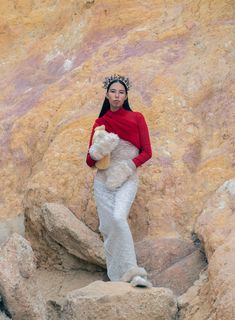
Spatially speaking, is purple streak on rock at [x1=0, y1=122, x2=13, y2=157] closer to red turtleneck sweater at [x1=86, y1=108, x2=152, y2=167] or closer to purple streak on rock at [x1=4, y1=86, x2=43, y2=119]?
purple streak on rock at [x1=4, y1=86, x2=43, y2=119]

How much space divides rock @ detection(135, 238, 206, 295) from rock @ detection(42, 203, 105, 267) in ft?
1.25

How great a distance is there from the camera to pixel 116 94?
6.38 meters

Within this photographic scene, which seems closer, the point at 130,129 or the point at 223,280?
the point at 223,280

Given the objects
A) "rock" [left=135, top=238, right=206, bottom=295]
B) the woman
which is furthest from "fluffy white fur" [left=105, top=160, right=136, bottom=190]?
"rock" [left=135, top=238, right=206, bottom=295]

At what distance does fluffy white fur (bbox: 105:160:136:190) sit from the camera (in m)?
6.29

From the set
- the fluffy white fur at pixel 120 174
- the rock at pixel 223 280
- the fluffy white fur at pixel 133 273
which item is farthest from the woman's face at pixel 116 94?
the rock at pixel 223 280

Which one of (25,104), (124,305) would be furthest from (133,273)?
(25,104)

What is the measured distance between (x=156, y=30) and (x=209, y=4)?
0.70 metres

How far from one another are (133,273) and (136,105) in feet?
7.50

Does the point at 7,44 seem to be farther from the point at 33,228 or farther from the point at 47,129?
the point at 33,228

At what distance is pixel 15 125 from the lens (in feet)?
26.7

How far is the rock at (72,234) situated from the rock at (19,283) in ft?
2.79

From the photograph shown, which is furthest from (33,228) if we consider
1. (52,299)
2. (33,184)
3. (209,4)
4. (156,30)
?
(209,4)

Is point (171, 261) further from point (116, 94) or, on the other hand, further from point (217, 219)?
point (116, 94)
